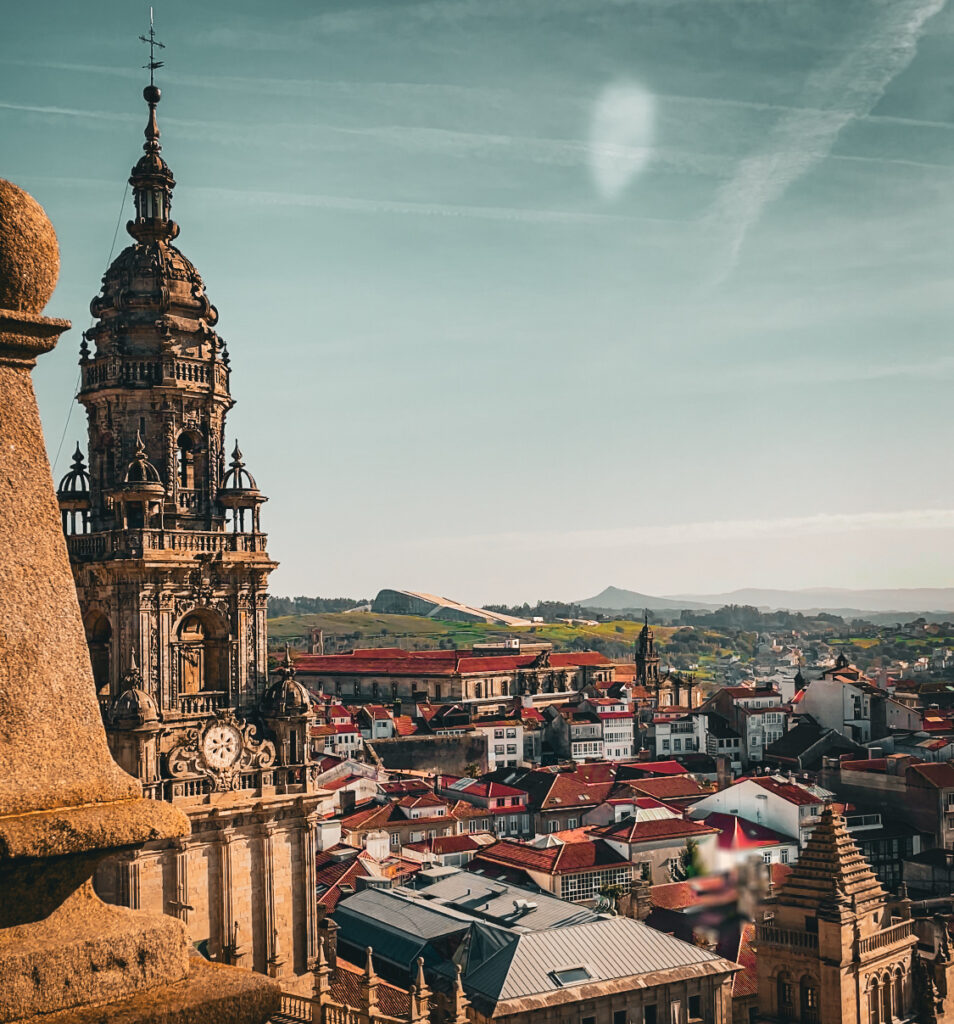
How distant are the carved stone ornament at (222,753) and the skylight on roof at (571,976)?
11516 mm

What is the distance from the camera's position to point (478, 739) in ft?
367

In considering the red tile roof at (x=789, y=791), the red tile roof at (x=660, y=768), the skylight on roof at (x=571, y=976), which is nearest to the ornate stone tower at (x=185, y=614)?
the skylight on roof at (x=571, y=976)

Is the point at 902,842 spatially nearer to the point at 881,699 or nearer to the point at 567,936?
the point at 881,699

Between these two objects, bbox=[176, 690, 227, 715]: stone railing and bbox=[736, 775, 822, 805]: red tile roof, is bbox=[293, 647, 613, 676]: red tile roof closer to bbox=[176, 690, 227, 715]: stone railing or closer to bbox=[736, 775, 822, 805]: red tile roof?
bbox=[736, 775, 822, 805]: red tile roof

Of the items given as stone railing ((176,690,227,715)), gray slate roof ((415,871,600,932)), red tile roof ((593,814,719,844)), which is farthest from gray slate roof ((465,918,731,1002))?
red tile roof ((593,814,719,844))

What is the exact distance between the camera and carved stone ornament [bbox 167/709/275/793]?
3238 cm

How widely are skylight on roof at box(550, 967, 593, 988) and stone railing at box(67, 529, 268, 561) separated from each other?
1608 centimetres

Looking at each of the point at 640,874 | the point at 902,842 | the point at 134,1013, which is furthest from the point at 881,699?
the point at 134,1013

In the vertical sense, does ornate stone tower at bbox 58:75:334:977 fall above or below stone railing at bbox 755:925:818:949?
above

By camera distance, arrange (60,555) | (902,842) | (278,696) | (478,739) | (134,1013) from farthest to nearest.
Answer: (478,739) < (902,842) < (278,696) < (60,555) < (134,1013)

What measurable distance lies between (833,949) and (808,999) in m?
1.67

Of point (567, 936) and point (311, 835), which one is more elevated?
point (311, 835)

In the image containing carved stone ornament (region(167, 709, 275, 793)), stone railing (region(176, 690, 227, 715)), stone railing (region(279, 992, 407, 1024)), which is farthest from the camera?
stone railing (region(176, 690, 227, 715))

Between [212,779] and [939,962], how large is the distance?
76.5ft
